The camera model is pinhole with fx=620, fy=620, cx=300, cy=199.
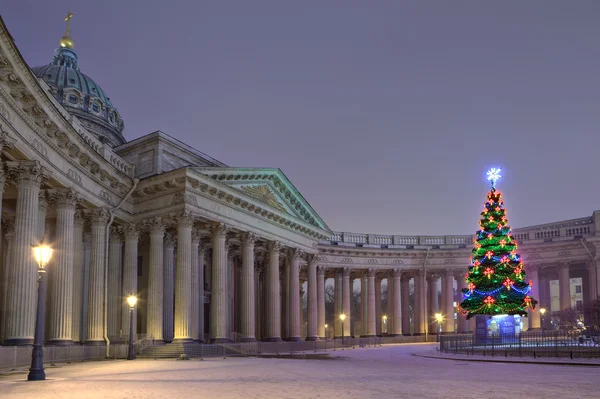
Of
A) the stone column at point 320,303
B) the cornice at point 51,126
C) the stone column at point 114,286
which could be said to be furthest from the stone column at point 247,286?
the stone column at point 320,303

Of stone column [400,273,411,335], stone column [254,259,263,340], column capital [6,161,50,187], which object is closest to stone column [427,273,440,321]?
stone column [400,273,411,335]

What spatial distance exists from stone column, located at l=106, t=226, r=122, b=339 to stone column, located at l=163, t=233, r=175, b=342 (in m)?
2.87

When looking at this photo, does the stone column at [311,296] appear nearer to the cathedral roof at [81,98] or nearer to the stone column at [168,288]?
the stone column at [168,288]

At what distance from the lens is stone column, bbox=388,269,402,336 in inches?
2893

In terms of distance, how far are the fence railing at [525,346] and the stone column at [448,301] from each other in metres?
26.9

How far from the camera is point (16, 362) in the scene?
25.4 metres

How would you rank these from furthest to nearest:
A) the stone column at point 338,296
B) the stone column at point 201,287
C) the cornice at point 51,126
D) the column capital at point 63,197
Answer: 1. the stone column at point 338,296
2. the stone column at point 201,287
3. the column capital at point 63,197
4. the cornice at point 51,126

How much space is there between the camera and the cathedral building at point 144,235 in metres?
27.6

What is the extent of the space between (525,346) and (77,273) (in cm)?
2645

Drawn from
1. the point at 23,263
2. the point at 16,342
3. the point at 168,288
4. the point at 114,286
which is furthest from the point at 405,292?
the point at 16,342

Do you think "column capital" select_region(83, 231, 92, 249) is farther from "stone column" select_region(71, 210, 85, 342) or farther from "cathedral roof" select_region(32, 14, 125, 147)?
"cathedral roof" select_region(32, 14, 125, 147)

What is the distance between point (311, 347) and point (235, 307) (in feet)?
28.8

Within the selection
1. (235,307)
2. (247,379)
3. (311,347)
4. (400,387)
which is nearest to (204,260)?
(235,307)

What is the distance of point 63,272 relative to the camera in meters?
32.3
